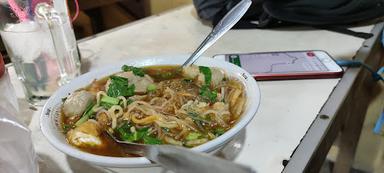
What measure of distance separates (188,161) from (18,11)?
484mm

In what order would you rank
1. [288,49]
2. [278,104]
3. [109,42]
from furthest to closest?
[109,42]
[288,49]
[278,104]

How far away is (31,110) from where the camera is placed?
2.36 ft

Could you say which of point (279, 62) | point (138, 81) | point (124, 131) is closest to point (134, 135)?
point (124, 131)

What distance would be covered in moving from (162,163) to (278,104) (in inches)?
13.5

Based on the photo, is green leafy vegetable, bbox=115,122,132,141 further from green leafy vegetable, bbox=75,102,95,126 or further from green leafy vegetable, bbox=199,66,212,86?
green leafy vegetable, bbox=199,66,212,86

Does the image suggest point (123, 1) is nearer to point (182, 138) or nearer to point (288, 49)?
point (288, 49)

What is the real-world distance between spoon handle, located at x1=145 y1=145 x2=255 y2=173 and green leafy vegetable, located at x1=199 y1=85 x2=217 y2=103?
0.15 meters

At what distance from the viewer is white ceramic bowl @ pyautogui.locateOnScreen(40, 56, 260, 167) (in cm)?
45

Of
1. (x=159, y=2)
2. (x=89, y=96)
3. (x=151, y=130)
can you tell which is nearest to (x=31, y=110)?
(x=89, y=96)

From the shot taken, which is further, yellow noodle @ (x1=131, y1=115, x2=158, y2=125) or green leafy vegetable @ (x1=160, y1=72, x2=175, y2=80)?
green leafy vegetable @ (x1=160, y1=72, x2=175, y2=80)

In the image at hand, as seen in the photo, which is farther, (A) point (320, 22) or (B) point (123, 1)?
(B) point (123, 1)

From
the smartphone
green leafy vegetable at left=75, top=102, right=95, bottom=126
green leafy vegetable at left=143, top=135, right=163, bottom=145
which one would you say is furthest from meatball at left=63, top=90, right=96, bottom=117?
the smartphone

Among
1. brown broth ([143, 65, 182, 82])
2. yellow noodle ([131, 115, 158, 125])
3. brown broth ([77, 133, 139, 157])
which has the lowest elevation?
brown broth ([143, 65, 182, 82])

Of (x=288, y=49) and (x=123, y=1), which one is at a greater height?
(x=288, y=49)
